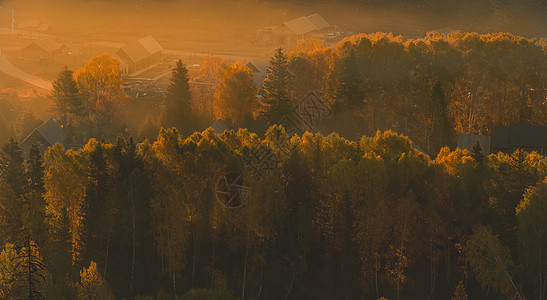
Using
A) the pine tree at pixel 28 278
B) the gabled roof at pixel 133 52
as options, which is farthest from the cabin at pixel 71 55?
the pine tree at pixel 28 278

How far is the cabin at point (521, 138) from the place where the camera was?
61.6 meters

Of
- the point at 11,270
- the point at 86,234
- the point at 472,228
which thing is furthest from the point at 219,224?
the point at 472,228

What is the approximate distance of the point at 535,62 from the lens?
239 ft

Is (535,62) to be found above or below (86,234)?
above

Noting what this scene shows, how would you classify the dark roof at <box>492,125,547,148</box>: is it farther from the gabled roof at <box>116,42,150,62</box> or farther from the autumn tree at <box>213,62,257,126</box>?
the gabled roof at <box>116,42,150,62</box>

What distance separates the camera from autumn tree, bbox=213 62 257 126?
68.6 metres

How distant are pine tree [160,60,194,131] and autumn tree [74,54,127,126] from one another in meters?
6.80

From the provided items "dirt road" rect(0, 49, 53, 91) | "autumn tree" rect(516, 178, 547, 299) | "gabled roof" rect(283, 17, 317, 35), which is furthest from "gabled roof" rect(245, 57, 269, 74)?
"autumn tree" rect(516, 178, 547, 299)

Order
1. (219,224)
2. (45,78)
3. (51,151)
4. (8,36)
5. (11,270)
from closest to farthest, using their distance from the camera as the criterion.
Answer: (11,270) → (219,224) → (51,151) → (45,78) → (8,36)

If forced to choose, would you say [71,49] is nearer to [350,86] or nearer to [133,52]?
[133,52]

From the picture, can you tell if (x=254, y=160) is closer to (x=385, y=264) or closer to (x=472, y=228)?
(x=385, y=264)

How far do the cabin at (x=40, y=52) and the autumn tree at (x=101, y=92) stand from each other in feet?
104

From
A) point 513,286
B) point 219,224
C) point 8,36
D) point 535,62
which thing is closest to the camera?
point 513,286

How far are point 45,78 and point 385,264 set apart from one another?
220ft
